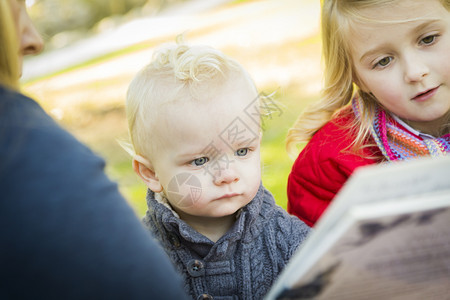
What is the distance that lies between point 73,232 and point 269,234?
3.26 ft

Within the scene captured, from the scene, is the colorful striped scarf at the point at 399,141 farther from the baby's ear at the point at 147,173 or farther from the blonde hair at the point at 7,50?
the blonde hair at the point at 7,50

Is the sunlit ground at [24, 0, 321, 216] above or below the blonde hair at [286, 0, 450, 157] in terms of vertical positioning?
below

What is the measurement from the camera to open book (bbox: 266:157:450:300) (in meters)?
0.88

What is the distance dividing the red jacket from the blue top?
1.17 meters

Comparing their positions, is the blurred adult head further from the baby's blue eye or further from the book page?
the baby's blue eye

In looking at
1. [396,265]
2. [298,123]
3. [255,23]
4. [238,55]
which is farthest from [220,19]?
[396,265]

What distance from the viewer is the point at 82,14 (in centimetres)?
1223

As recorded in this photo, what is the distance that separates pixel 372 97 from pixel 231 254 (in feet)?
2.77

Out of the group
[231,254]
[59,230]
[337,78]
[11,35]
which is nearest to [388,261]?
[59,230]

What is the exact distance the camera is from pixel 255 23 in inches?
388

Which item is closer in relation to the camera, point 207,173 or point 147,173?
point 207,173

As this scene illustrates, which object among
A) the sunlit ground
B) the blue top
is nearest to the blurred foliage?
the sunlit ground

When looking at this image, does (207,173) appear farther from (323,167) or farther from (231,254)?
(323,167)

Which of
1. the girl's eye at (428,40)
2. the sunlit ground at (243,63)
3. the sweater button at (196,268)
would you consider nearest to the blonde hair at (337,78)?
the girl's eye at (428,40)
